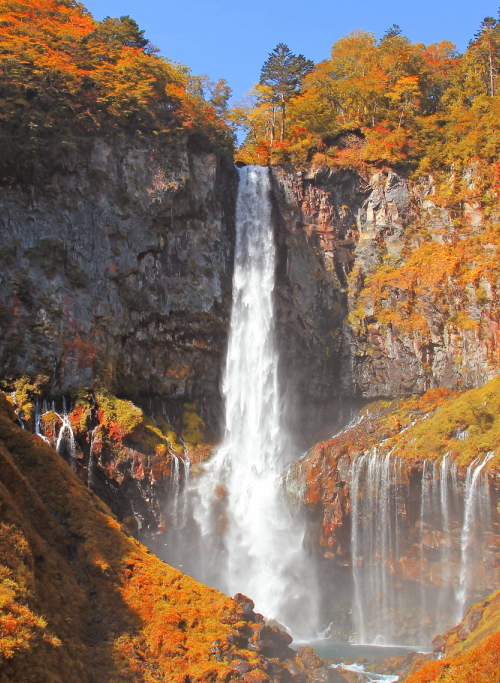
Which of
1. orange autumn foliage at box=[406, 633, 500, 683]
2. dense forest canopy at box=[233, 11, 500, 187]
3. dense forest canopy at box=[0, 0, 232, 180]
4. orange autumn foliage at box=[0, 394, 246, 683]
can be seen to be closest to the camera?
orange autumn foliage at box=[0, 394, 246, 683]

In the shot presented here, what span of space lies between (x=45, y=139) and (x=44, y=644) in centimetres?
2743

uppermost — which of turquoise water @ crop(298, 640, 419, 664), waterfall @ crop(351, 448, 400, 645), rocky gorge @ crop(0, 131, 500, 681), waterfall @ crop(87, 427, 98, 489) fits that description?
rocky gorge @ crop(0, 131, 500, 681)

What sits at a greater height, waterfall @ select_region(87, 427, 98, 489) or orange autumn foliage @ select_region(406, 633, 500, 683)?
waterfall @ select_region(87, 427, 98, 489)

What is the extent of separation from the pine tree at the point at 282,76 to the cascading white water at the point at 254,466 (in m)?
9.23

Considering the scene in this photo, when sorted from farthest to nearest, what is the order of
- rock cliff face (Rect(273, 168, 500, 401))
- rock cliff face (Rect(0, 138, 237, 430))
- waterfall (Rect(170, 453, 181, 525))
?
1. rock cliff face (Rect(273, 168, 500, 401))
2. waterfall (Rect(170, 453, 181, 525))
3. rock cliff face (Rect(0, 138, 237, 430))

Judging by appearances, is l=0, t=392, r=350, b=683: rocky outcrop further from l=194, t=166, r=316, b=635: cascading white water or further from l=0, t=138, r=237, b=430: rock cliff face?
l=0, t=138, r=237, b=430: rock cliff face

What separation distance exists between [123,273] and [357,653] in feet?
74.8

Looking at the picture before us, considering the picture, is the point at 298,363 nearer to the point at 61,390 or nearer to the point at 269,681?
the point at 61,390

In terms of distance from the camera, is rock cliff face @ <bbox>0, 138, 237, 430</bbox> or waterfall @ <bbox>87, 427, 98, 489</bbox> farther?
rock cliff face @ <bbox>0, 138, 237, 430</bbox>

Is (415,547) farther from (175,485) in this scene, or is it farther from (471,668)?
(471,668)

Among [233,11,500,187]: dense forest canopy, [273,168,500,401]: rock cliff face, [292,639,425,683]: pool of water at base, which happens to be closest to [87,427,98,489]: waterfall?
[292,639,425,683]: pool of water at base

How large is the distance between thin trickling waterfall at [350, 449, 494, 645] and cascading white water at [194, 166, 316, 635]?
10.7ft

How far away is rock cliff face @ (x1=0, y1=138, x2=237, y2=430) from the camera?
30078 mm

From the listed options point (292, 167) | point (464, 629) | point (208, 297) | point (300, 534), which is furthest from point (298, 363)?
point (464, 629)
